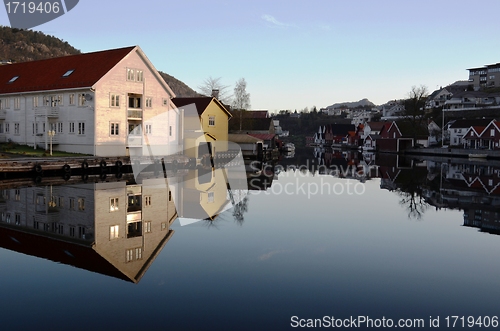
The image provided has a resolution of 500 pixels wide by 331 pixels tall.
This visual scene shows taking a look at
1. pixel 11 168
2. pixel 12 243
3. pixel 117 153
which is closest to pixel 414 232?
pixel 12 243

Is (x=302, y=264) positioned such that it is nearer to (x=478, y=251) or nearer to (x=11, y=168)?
(x=478, y=251)

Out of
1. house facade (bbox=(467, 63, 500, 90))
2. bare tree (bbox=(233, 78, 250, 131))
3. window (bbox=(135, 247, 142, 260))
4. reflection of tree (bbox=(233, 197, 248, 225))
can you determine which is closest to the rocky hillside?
bare tree (bbox=(233, 78, 250, 131))

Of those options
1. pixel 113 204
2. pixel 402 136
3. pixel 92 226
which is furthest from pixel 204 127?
pixel 402 136

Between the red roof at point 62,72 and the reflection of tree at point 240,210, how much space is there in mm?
20554

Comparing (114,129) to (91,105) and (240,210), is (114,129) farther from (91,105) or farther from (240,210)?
(240,210)

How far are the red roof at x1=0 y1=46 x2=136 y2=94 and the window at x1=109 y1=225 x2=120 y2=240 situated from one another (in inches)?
950

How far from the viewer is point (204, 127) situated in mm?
51969

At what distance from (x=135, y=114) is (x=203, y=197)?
19458 mm

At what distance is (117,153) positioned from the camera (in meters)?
38.4

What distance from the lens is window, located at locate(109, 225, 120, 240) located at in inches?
555

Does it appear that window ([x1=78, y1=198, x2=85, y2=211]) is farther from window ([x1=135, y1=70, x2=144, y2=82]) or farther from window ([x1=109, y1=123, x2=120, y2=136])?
window ([x1=135, y1=70, x2=144, y2=82])

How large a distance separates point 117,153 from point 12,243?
84.5 feet

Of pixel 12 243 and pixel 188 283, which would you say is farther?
pixel 12 243

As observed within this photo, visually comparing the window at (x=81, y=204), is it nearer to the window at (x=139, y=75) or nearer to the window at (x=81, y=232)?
the window at (x=81, y=232)
